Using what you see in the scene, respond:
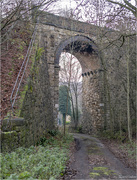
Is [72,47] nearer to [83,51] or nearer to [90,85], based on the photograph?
[83,51]

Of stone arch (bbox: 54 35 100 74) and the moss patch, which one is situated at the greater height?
stone arch (bbox: 54 35 100 74)

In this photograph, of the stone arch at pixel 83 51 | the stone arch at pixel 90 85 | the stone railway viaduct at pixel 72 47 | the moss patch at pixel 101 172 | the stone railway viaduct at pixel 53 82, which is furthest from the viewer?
the stone arch at pixel 90 85

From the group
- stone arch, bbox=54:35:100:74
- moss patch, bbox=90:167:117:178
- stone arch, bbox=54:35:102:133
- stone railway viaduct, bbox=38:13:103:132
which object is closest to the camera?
moss patch, bbox=90:167:117:178

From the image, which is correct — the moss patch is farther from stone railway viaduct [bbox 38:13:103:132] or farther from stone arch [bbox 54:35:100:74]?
stone arch [bbox 54:35:100:74]

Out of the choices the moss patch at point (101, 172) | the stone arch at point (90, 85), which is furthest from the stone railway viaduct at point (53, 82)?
the moss patch at point (101, 172)

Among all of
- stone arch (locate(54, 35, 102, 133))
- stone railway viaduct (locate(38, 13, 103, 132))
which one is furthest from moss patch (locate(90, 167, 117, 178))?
stone arch (locate(54, 35, 102, 133))

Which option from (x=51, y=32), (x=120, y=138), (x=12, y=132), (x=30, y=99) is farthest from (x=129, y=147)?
(x=51, y=32)

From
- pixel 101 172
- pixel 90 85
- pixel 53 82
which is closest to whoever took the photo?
pixel 101 172

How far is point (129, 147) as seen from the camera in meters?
7.55

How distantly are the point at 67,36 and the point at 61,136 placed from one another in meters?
6.57

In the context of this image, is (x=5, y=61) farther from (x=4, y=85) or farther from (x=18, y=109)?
(x=18, y=109)

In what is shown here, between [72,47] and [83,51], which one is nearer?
[72,47]

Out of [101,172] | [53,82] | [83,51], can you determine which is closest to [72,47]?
[53,82]

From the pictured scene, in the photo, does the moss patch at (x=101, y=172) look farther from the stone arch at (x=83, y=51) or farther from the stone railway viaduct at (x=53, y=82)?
the stone arch at (x=83, y=51)
